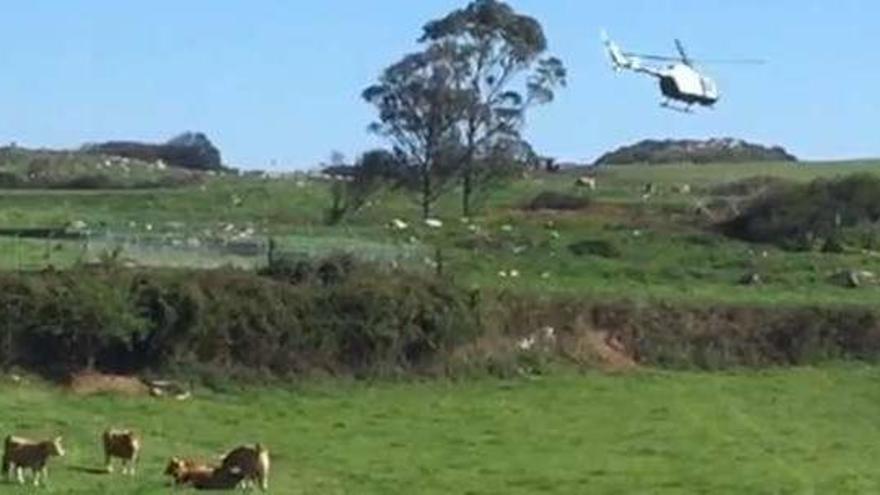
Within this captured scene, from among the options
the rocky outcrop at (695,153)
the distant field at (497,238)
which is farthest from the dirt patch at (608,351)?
the rocky outcrop at (695,153)

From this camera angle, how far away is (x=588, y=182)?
112875 mm

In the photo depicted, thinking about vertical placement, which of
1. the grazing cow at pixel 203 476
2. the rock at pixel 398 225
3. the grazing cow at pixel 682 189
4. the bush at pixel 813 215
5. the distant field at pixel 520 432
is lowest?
the distant field at pixel 520 432

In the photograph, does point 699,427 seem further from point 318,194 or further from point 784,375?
point 318,194

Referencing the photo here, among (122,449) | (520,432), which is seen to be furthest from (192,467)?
(520,432)

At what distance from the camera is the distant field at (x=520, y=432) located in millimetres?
33969

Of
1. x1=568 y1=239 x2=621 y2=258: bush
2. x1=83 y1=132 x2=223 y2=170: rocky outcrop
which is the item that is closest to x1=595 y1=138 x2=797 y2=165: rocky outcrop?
x1=83 y1=132 x2=223 y2=170: rocky outcrop

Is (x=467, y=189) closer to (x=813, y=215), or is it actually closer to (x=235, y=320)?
(x=813, y=215)

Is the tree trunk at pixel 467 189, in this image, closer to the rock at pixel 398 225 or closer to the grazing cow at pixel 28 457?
the rock at pixel 398 225

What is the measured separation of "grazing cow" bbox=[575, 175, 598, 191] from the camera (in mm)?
109988

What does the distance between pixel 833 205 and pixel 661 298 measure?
78.9 ft

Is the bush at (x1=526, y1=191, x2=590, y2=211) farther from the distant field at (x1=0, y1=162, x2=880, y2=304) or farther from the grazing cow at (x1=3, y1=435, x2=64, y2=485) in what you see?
the grazing cow at (x1=3, y1=435, x2=64, y2=485)

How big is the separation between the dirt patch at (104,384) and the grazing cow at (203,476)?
16.2 meters

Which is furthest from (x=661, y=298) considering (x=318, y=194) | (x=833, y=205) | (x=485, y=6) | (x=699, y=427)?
(x=318, y=194)

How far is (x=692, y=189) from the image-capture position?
364 ft
